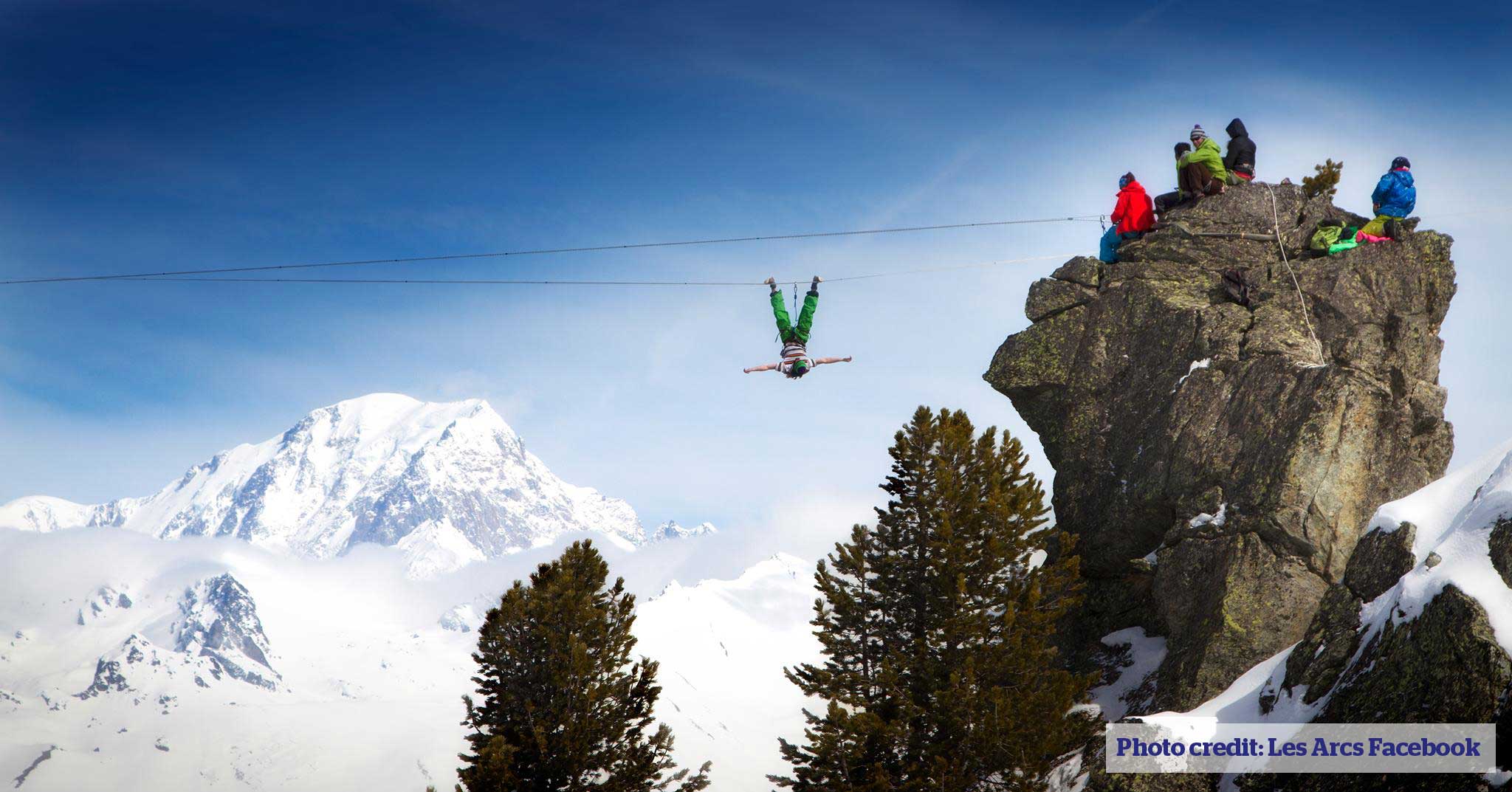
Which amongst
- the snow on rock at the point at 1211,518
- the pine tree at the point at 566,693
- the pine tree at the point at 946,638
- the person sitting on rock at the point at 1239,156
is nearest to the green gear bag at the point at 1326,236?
the person sitting on rock at the point at 1239,156

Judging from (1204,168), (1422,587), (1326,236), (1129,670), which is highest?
(1204,168)

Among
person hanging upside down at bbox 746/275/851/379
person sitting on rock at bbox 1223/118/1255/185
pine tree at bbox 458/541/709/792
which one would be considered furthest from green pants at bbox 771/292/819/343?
person sitting on rock at bbox 1223/118/1255/185

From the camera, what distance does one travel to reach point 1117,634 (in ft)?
105

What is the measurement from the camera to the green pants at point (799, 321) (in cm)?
3384

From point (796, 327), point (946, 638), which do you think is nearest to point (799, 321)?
point (796, 327)

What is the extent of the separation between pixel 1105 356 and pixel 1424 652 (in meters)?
16.7

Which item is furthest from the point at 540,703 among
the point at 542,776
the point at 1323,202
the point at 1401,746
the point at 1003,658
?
the point at 1323,202

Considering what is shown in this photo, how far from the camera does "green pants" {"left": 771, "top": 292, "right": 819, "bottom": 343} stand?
3384 centimetres

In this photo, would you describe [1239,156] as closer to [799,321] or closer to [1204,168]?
[1204,168]

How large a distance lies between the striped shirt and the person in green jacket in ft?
51.0

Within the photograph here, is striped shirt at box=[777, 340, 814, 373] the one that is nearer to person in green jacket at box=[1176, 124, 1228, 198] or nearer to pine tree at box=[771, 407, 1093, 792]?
pine tree at box=[771, 407, 1093, 792]

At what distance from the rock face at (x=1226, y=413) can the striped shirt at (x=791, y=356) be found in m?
7.24

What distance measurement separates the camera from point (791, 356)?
33156 mm

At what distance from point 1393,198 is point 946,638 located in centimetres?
2046
